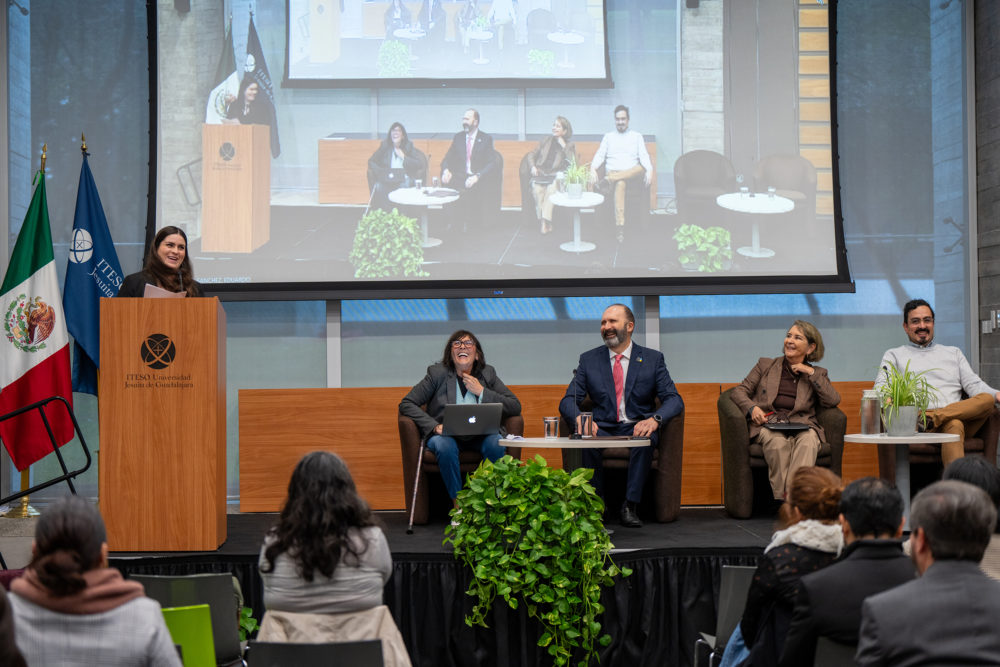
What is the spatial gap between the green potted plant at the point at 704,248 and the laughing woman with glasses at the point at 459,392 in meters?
1.61

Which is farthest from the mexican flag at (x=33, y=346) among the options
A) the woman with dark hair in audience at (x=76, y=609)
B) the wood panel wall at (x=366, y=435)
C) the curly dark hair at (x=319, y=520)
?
the woman with dark hair in audience at (x=76, y=609)

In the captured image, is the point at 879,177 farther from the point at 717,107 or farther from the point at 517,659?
the point at 517,659

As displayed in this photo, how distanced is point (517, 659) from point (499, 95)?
3.67 meters

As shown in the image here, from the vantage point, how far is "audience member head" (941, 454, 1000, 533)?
2.46 meters

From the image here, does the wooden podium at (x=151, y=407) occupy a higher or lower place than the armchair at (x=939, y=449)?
higher

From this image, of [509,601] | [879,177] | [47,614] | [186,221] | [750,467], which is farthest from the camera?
[879,177]

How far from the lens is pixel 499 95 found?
20.6ft

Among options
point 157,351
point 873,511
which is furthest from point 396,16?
point 873,511

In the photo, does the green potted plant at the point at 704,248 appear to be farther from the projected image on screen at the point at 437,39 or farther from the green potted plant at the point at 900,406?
the green potted plant at the point at 900,406

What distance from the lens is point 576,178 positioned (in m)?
6.21

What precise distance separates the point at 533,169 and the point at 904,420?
2725 mm

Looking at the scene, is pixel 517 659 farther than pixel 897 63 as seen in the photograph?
No

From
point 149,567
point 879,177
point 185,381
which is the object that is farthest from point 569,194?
point 149,567

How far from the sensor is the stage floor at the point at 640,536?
416cm
